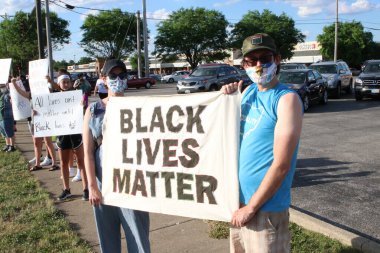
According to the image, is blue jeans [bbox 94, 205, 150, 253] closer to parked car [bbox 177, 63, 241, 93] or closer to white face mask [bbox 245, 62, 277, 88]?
white face mask [bbox 245, 62, 277, 88]

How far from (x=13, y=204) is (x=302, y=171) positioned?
461 cm

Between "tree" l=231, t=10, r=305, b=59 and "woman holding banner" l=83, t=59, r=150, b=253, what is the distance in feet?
194

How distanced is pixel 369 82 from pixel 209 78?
7478mm

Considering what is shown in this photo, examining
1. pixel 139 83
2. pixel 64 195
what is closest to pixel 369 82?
pixel 64 195

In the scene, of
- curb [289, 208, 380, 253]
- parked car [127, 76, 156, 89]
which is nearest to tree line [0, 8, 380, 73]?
parked car [127, 76, 156, 89]

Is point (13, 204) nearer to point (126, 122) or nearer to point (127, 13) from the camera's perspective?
point (126, 122)

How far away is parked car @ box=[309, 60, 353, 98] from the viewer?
2020 cm

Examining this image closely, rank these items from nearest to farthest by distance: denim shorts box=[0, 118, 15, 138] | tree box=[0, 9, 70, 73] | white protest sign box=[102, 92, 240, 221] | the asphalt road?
white protest sign box=[102, 92, 240, 221] → the asphalt road → denim shorts box=[0, 118, 15, 138] → tree box=[0, 9, 70, 73]

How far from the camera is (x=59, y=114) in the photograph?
247 inches

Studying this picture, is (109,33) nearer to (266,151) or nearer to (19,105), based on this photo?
(19,105)

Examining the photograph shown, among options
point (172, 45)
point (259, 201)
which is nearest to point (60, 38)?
point (172, 45)

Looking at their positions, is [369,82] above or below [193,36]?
below

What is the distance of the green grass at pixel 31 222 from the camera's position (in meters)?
4.31

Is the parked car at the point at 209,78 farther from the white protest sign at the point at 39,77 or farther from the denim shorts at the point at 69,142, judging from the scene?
the denim shorts at the point at 69,142
